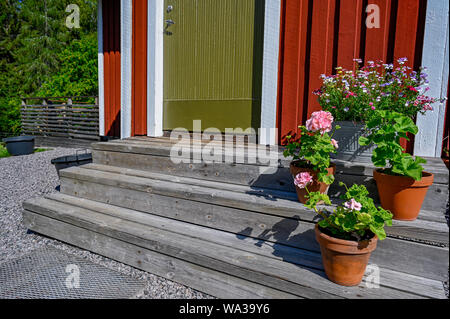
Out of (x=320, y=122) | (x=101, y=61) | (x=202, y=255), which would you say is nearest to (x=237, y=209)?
(x=202, y=255)

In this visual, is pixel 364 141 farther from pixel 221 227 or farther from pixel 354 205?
pixel 221 227

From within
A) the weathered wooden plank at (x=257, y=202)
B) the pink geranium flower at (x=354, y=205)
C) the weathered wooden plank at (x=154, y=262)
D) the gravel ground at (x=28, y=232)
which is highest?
the pink geranium flower at (x=354, y=205)

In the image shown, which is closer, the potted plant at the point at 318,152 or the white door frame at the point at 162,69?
the potted plant at the point at 318,152

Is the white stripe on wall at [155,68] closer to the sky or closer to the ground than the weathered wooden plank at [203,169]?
closer to the sky

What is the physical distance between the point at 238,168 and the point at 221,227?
486 mm

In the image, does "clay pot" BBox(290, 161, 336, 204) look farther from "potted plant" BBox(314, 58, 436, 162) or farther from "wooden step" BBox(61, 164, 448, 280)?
"potted plant" BBox(314, 58, 436, 162)

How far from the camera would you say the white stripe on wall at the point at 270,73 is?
2.79 m

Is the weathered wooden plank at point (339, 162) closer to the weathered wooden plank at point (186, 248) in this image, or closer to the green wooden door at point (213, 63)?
the green wooden door at point (213, 63)

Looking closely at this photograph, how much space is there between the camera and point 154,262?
6.19 feet

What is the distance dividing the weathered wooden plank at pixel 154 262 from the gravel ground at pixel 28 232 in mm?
41

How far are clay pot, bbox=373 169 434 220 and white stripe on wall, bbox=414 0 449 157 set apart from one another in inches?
35.0

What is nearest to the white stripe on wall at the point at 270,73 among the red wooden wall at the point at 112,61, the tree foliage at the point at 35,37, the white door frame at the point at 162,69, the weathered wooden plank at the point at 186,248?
the white door frame at the point at 162,69

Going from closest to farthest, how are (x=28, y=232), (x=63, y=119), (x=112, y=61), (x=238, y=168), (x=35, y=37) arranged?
(x=238, y=168)
(x=28, y=232)
(x=112, y=61)
(x=63, y=119)
(x=35, y=37)

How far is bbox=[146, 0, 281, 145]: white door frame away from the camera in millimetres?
2809
